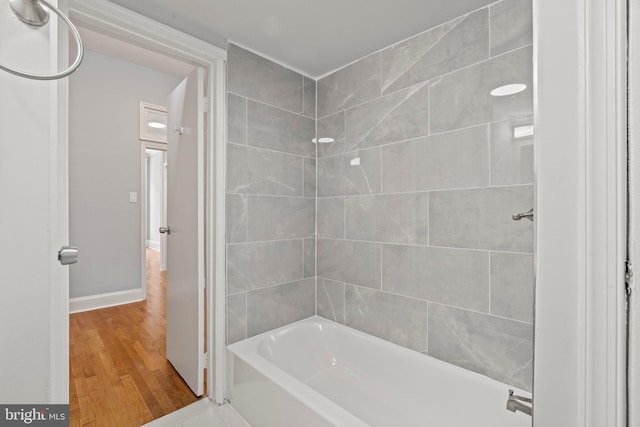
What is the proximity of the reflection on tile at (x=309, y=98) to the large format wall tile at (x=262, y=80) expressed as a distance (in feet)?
0.17

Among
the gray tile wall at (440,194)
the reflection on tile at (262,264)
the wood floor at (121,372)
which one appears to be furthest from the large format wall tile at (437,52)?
the wood floor at (121,372)

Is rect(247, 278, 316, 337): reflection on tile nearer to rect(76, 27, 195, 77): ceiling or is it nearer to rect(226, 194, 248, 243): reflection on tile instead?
rect(226, 194, 248, 243): reflection on tile

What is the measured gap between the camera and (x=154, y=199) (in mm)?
7879

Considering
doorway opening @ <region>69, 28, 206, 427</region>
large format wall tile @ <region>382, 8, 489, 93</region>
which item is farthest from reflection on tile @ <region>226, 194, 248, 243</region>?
large format wall tile @ <region>382, 8, 489, 93</region>

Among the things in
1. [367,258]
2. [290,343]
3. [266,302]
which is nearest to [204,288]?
[266,302]

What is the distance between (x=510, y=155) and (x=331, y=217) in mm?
1229

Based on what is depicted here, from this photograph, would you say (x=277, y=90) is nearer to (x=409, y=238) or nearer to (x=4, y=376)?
(x=409, y=238)

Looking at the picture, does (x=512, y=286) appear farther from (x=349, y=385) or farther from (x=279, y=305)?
(x=279, y=305)

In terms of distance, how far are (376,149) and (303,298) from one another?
125 cm

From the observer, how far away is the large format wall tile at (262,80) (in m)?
1.88

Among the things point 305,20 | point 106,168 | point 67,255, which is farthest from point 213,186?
point 106,168

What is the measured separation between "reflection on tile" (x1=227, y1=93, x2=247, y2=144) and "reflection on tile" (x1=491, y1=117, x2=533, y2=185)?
1444 mm

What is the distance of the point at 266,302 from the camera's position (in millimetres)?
2043

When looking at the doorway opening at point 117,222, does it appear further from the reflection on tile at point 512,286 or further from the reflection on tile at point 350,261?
the reflection on tile at point 512,286
